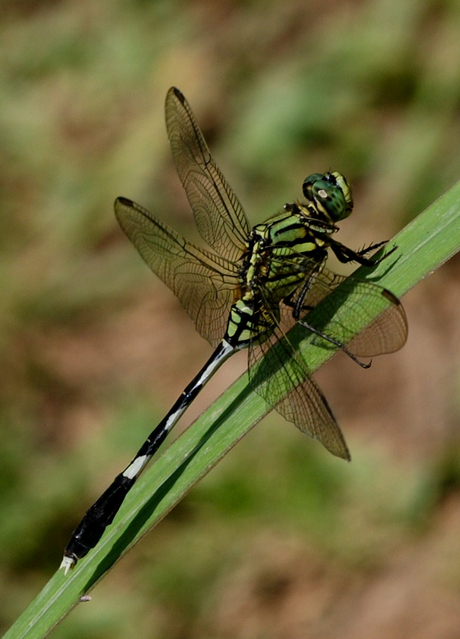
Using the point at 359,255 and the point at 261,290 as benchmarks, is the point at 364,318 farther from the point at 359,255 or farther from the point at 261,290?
the point at 261,290

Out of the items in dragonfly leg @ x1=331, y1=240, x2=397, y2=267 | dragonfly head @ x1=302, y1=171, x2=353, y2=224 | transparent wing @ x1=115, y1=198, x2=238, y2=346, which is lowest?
dragonfly leg @ x1=331, y1=240, x2=397, y2=267

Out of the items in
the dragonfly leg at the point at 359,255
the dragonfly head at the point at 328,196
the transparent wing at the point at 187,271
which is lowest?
the dragonfly leg at the point at 359,255

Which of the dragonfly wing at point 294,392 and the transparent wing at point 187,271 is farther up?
the transparent wing at point 187,271

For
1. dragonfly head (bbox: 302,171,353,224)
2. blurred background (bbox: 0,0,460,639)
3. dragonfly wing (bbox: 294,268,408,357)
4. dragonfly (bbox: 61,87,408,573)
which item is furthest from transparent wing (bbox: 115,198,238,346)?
Result: blurred background (bbox: 0,0,460,639)

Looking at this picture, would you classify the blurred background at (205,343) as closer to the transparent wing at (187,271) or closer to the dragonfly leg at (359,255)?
the transparent wing at (187,271)

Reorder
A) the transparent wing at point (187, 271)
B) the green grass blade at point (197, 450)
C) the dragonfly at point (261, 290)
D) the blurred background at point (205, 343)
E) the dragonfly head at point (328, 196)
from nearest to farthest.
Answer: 1. the green grass blade at point (197, 450)
2. the dragonfly at point (261, 290)
3. the dragonfly head at point (328, 196)
4. the transparent wing at point (187, 271)
5. the blurred background at point (205, 343)

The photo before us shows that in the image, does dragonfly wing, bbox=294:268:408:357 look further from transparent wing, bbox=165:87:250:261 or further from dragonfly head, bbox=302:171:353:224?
transparent wing, bbox=165:87:250:261

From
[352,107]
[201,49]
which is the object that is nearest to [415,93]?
[352,107]

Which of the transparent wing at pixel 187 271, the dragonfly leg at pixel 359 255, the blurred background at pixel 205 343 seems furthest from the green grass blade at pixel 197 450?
the blurred background at pixel 205 343

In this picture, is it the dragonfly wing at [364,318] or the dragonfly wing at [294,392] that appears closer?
the dragonfly wing at [364,318]
